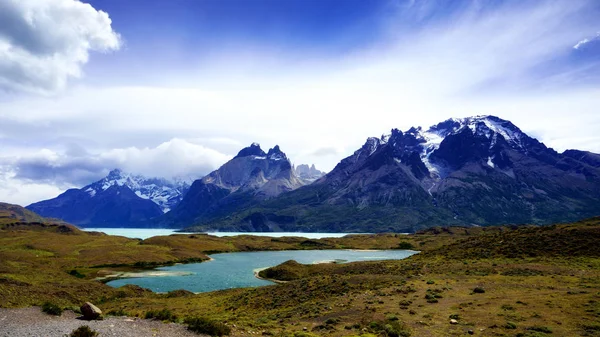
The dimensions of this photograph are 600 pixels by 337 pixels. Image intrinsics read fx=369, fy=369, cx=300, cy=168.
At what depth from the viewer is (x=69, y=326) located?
95.7ft

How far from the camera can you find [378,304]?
4481cm

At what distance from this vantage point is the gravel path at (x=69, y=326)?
1080 inches

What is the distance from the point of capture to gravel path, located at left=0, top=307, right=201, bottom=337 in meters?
27.4

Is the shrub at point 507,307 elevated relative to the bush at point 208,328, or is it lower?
lower

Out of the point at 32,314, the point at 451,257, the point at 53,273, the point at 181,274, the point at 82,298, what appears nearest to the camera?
the point at 32,314

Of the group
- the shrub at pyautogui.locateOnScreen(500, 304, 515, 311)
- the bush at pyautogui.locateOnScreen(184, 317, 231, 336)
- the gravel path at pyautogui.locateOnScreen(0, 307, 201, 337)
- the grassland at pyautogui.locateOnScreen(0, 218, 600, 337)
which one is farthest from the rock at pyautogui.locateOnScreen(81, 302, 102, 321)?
the shrub at pyautogui.locateOnScreen(500, 304, 515, 311)

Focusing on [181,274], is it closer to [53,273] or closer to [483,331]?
[53,273]

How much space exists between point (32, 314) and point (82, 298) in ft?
105

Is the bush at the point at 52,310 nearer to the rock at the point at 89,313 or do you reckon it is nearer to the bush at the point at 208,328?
the rock at the point at 89,313

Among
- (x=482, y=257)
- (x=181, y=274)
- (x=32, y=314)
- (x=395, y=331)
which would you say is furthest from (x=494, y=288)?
(x=181, y=274)

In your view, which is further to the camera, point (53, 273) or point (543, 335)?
point (53, 273)

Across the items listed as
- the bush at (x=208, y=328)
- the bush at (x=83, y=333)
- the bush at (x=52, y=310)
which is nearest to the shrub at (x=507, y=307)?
the bush at (x=208, y=328)

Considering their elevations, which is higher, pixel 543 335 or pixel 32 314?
pixel 32 314

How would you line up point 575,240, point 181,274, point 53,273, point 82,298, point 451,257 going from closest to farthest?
point 82,298, point 575,240, point 451,257, point 53,273, point 181,274
